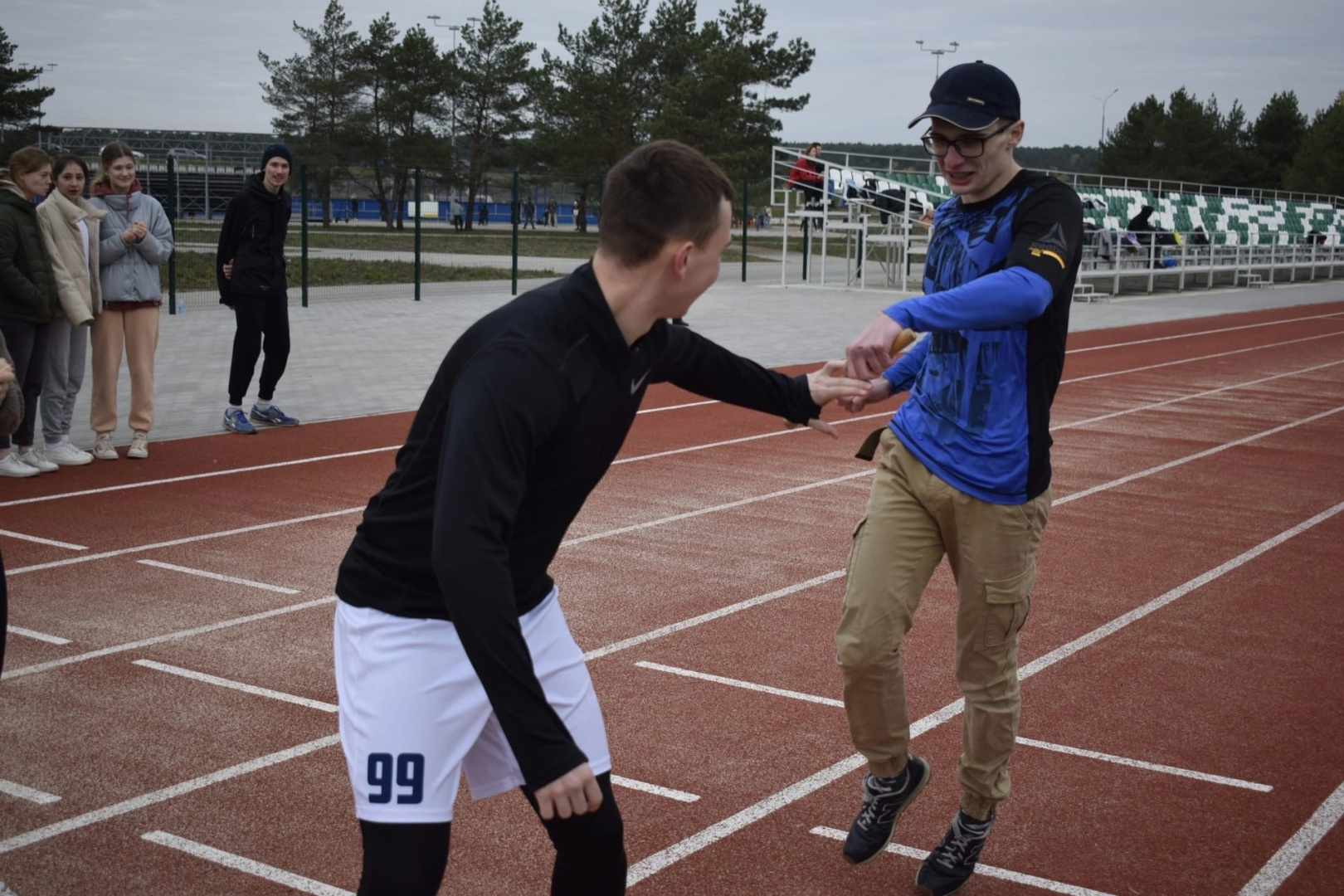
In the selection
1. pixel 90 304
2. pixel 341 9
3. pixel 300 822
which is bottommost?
pixel 300 822

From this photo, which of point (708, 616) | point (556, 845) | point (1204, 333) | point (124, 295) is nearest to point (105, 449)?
point (124, 295)

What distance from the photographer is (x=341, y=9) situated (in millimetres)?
67125

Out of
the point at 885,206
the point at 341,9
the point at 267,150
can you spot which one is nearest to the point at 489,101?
the point at 341,9

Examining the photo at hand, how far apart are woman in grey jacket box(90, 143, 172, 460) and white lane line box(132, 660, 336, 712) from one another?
14.6ft

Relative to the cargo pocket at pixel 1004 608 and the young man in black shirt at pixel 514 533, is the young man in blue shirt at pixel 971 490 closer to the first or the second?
the cargo pocket at pixel 1004 608

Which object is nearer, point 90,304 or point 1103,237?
point 90,304

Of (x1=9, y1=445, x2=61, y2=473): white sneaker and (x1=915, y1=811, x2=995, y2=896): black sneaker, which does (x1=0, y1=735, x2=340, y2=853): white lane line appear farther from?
(x1=9, y1=445, x2=61, y2=473): white sneaker

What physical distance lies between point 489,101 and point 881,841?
217 ft

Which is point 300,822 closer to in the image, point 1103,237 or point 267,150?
point 267,150

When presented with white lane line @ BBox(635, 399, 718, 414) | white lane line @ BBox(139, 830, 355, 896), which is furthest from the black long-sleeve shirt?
white lane line @ BBox(635, 399, 718, 414)

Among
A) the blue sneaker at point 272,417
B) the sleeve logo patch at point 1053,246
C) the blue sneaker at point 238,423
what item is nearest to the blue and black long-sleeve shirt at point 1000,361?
the sleeve logo patch at point 1053,246

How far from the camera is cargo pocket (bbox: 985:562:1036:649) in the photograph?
3764mm

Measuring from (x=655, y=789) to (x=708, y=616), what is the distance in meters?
1.99

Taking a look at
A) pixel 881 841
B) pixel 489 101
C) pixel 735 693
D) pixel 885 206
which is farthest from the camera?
pixel 489 101
